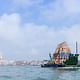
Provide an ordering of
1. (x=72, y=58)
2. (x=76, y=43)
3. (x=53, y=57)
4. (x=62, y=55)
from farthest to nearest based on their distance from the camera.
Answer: (x=53, y=57) < (x=62, y=55) < (x=72, y=58) < (x=76, y=43)

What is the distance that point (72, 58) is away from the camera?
121625 mm

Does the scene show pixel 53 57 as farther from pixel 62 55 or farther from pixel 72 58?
pixel 72 58

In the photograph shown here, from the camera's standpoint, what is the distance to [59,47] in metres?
158

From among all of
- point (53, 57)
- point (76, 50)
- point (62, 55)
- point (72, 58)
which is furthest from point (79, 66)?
point (53, 57)

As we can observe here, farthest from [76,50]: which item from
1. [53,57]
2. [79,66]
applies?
[53,57]

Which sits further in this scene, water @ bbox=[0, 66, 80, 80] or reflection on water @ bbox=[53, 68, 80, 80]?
reflection on water @ bbox=[53, 68, 80, 80]

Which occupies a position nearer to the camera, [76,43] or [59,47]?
[76,43]

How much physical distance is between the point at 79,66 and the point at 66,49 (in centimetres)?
3329

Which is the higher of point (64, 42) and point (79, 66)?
point (64, 42)

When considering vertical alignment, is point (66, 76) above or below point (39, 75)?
above

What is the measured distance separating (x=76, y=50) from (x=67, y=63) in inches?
A: 419

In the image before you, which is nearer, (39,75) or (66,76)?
(66,76)

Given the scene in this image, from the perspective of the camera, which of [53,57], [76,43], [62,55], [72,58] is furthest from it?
[53,57]

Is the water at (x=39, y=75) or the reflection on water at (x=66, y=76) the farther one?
the reflection on water at (x=66, y=76)
